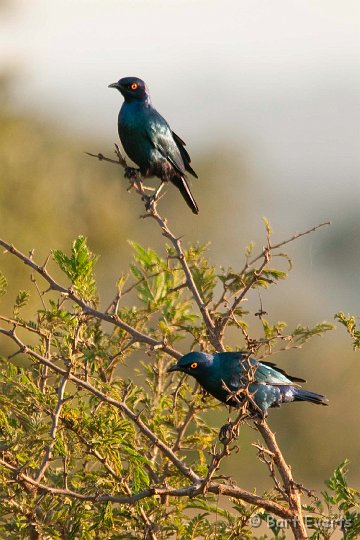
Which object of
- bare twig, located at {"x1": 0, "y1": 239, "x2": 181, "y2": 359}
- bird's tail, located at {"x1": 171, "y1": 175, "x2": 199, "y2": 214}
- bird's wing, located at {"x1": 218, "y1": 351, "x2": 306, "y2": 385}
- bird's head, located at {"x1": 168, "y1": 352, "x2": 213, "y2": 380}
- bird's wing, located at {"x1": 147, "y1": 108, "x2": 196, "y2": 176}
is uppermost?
bird's wing, located at {"x1": 147, "y1": 108, "x2": 196, "y2": 176}

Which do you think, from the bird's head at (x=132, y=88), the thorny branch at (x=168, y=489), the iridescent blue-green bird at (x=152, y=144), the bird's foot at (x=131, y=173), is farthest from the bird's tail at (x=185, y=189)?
the thorny branch at (x=168, y=489)

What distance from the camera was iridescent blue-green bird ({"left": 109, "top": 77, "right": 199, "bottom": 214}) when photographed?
24.5 feet

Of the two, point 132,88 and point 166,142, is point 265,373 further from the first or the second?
point 132,88

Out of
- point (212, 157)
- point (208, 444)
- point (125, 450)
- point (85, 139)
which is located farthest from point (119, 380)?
point (212, 157)

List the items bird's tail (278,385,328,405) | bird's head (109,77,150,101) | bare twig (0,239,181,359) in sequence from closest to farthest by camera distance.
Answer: bare twig (0,239,181,359)
bird's tail (278,385,328,405)
bird's head (109,77,150,101)

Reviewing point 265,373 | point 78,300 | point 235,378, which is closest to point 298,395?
point 265,373

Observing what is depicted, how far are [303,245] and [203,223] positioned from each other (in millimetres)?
9950

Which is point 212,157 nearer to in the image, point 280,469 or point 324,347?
point 324,347

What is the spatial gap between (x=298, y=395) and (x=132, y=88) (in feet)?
9.08

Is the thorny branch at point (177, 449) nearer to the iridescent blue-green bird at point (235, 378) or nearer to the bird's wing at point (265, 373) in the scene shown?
the iridescent blue-green bird at point (235, 378)

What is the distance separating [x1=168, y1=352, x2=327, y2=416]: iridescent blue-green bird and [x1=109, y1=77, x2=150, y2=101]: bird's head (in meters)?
2.67

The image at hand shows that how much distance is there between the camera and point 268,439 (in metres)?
4.48

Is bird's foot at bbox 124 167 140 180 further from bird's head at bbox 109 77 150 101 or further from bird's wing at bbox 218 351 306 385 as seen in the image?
bird's wing at bbox 218 351 306 385

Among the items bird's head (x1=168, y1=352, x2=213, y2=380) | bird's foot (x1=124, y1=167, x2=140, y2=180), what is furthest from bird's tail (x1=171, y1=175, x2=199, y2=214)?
bird's head (x1=168, y1=352, x2=213, y2=380)
